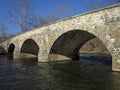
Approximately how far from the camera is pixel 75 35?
61.8ft

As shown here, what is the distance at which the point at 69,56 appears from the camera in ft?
74.6

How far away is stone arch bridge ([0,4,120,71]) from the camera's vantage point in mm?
12820

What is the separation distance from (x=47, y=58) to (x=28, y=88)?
36.7 ft

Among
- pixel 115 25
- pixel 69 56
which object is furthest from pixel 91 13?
pixel 69 56

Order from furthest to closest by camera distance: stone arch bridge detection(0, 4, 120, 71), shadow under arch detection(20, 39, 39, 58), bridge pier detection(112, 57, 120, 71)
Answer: shadow under arch detection(20, 39, 39, 58), stone arch bridge detection(0, 4, 120, 71), bridge pier detection(112, 57, 120, 71)

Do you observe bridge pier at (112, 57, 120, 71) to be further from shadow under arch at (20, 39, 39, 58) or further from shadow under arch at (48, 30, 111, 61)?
shadow under arch at (20, 39, 39, 58)

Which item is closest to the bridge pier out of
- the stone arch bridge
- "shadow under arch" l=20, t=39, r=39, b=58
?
the stone arch bridge

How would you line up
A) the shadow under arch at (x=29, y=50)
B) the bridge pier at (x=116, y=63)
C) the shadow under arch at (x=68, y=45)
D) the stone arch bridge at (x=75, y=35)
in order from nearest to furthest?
1. the bridge pier at (x=116, y=63)
2. the stone arch bridge at (x=75, y=35)
3. the shadow under arch at (x=68, y=45)
4. the shadow under arch at (x=29, y=50)

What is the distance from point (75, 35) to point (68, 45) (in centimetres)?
247

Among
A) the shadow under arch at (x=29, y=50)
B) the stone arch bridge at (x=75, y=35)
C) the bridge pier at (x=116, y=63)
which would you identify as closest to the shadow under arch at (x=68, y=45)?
the stone arch bridge at (x=75, y=35)

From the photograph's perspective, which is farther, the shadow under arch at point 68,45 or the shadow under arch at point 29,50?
the shadow under arch at point 29,50

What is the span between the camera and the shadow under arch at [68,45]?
62.1 feet

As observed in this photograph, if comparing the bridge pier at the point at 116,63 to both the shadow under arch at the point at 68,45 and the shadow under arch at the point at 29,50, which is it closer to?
the shadow under arch at the point at 68,45

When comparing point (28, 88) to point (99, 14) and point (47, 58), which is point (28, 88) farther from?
point (47, 58)
